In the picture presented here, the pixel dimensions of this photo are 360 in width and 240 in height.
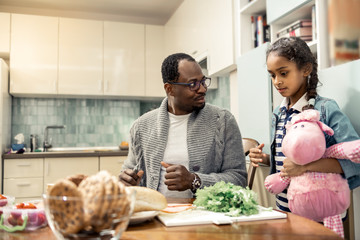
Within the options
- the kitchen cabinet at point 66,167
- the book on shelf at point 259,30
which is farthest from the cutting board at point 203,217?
the kitchen cabinet at point 66,167

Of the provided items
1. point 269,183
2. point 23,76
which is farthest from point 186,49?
point 269,183

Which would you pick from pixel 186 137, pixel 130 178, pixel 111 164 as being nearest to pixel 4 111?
pixel 111 164

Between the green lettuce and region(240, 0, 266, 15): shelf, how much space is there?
1.72 m

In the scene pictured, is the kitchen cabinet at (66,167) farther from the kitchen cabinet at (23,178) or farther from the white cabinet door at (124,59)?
the white cabinet door at (124,59)

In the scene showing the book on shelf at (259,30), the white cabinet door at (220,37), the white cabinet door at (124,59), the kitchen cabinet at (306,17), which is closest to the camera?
the kitchen cabinet at (306,17)

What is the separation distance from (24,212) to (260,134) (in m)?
1.64

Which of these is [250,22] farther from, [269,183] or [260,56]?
[269,183]

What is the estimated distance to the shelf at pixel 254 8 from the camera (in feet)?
7.46

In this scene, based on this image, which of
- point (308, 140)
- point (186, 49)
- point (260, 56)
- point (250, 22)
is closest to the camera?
point (308, 140)

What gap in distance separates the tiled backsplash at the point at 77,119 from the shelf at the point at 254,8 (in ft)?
7.52

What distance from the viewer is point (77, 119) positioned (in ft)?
13.5

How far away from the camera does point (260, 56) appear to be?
2.10m

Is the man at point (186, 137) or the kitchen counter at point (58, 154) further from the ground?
the man at point (186, 137)

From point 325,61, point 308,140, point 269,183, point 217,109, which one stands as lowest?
point 269,183
